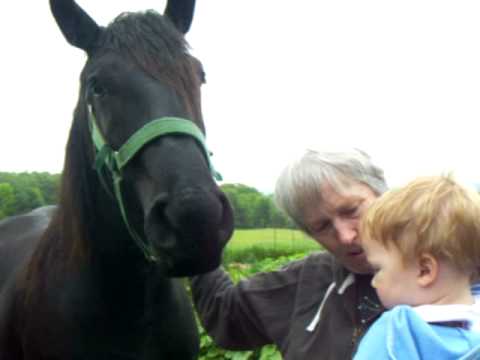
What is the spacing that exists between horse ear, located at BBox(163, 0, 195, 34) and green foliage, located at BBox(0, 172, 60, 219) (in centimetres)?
405

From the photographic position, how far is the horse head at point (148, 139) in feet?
6.09

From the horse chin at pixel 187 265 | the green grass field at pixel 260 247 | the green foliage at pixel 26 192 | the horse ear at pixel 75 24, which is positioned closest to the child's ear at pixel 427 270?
the horse chin at pixel 187 265

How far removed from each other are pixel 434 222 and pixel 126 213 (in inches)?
46.9

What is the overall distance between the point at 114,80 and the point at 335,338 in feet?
4.25

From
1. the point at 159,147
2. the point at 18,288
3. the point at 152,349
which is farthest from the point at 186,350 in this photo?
the point at 159,147

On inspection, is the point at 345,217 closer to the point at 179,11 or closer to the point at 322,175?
the point at 322,175

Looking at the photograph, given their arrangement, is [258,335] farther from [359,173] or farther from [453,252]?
[453,252]

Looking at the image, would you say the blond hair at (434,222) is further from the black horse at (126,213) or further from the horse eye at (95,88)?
the horse eye at (95,88)

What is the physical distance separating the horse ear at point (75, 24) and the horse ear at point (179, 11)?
1.21 feet

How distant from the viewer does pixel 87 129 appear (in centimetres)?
250

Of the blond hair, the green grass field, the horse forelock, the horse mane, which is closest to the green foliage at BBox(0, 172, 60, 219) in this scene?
the horse mane

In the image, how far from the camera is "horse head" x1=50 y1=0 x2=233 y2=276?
186cm

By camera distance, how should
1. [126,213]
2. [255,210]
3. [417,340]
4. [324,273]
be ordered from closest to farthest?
1. [417,340]
2. [126,213]
3. [324,273]
4. [255,210]

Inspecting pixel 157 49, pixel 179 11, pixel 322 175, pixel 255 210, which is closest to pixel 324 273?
pixel 322 175
